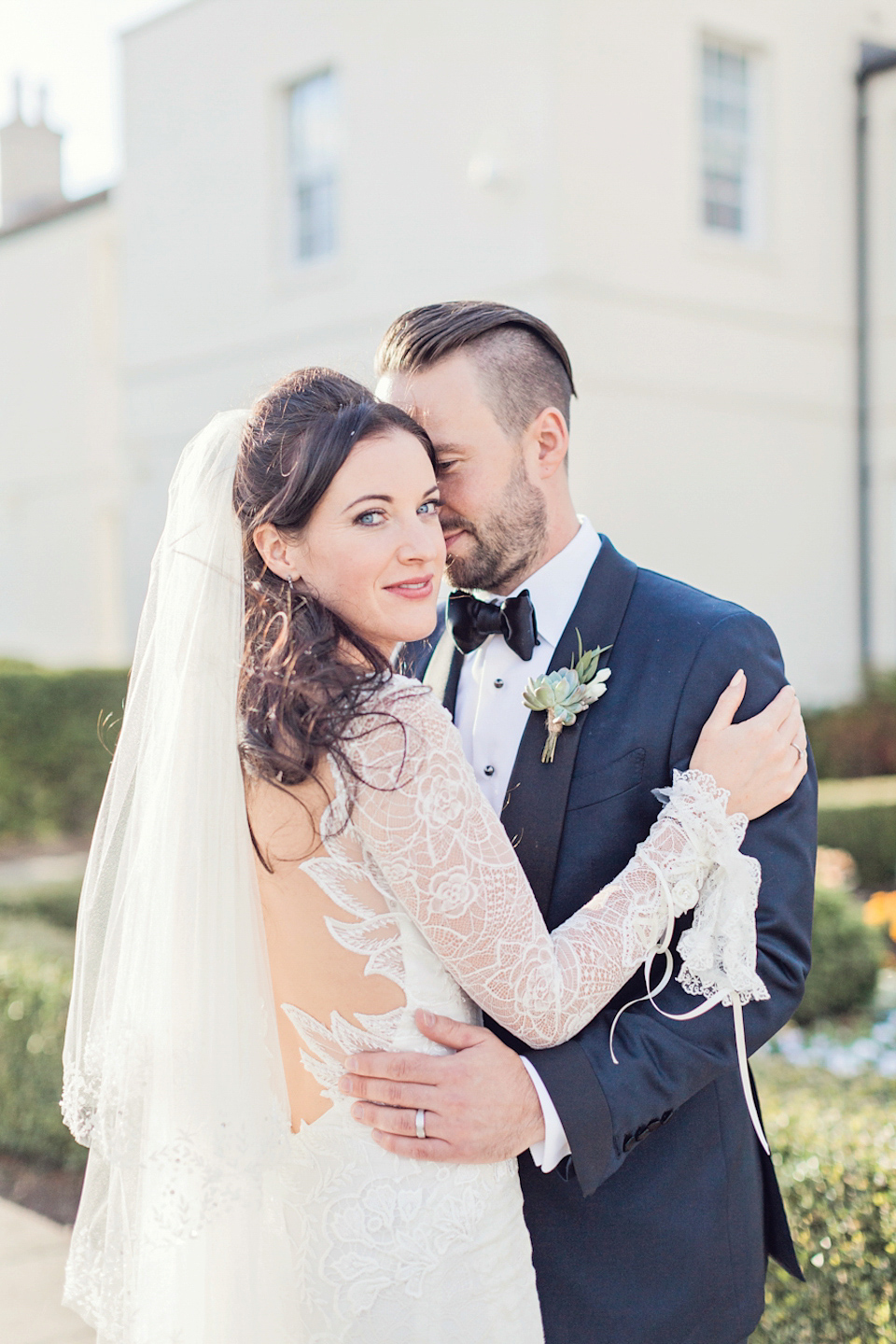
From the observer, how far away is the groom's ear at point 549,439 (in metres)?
2.51

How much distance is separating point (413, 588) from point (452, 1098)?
0.79m

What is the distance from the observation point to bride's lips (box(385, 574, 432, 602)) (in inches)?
81.4

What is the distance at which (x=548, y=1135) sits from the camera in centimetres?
196

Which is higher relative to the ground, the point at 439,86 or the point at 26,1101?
the point at 439,86

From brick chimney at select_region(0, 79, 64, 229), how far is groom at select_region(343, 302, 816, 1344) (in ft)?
64.0

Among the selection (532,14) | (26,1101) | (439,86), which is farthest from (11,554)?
(26,1101)

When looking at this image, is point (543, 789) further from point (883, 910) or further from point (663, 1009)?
point (883, 910)

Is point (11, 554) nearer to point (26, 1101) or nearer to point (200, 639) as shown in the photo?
point (26, 1101)

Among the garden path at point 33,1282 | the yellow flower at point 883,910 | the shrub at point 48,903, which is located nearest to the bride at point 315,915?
the garden path at point 33,1282

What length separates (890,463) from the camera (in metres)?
12.5

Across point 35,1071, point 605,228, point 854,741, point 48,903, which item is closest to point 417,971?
point 35,1071

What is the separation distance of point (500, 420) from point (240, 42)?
11835mm

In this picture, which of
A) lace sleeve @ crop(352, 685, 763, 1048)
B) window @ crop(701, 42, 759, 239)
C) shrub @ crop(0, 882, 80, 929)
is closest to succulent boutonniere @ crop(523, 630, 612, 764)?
lace sleeve @ crop(352, 685, 763, 1048)

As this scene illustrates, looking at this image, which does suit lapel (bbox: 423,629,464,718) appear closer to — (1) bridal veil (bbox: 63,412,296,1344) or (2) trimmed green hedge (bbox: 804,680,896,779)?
(1) bridal veil (bbox: 63,412,296,1344)
